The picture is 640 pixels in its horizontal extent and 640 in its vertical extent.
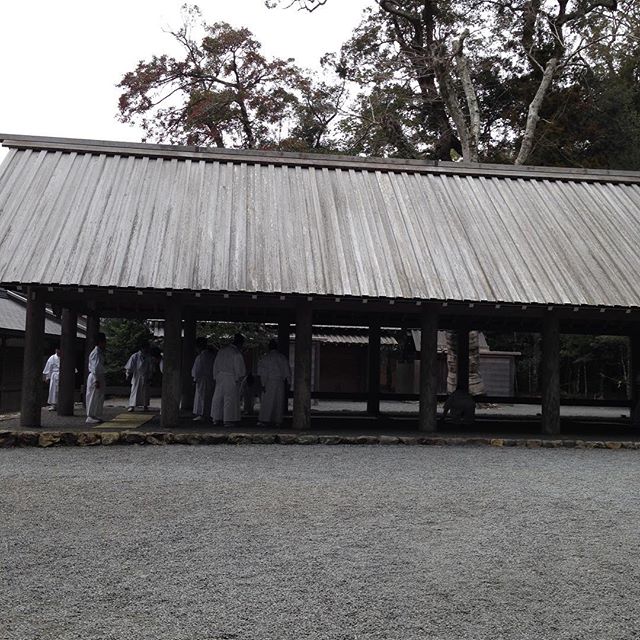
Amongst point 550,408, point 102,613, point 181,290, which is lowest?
point 102,613

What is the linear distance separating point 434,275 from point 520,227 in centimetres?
261

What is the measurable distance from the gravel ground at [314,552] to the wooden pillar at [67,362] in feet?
18.5

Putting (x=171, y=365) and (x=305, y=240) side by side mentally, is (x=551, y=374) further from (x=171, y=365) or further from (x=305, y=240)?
(x=171, y=365)

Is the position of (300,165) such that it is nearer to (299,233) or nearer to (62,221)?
(299,233)

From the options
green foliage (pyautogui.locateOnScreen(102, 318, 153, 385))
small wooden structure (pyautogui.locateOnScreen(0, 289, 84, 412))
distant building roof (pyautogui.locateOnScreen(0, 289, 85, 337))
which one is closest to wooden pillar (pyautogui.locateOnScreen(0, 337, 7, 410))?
small wooden structure (pyautogui.locateOnScreen(0, 289, 84, 412))

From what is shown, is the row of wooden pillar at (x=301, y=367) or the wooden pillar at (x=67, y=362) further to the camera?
the wooden pillar at (x=67, y=362)

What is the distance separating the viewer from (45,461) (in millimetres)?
9375

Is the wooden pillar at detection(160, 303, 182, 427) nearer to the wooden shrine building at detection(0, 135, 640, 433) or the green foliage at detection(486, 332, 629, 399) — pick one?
the wooden shrine building at detection(0, 135, 640, 433)

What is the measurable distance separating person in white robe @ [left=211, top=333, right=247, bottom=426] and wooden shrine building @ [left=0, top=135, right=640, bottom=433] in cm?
117

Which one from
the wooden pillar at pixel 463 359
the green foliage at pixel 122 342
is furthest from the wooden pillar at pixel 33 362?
the green foliage at pixel 122 342

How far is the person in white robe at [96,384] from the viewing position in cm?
1303

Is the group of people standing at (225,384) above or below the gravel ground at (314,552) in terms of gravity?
above

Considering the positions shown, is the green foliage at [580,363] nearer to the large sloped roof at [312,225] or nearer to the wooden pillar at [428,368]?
the large sloped roof at [312,225]

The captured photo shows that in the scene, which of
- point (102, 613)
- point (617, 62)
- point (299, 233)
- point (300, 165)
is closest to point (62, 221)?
point (299, 233)
